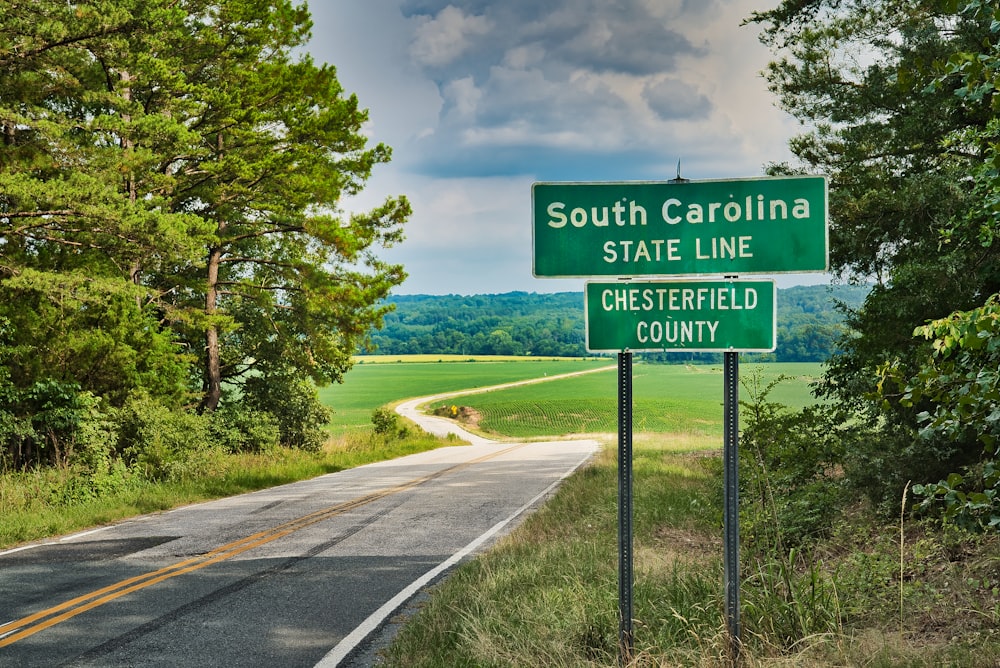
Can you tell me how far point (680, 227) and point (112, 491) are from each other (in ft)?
47.3

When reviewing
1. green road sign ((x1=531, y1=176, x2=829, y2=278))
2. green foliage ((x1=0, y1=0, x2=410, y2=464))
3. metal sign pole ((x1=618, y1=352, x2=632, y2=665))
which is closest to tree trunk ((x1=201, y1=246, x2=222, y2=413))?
green foliage ((x1=0, y1=0, x2=410, y2=464))

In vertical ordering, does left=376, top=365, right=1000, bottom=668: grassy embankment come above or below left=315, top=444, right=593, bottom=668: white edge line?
above

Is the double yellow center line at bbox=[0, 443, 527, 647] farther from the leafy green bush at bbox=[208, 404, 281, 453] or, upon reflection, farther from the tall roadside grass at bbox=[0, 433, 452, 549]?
the leafy green bush at bbox=[208, 404, 281, 453]

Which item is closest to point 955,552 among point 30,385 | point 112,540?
point 112,540

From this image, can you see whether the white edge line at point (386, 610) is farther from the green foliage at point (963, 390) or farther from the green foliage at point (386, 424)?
the green foliage at point (386, 424)

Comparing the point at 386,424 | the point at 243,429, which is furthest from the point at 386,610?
the point at 386,424

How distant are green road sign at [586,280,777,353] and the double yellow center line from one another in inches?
212

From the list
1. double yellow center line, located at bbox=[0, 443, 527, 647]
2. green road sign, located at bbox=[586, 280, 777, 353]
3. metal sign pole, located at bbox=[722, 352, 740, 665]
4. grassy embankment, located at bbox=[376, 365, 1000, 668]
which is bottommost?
double yellow center line, located at bbox=[0, 443, 527, 647]

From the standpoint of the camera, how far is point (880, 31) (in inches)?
488

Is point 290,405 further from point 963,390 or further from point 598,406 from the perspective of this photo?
point 598,406

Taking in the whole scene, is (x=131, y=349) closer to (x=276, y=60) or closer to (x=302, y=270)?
(x=302, y=270)

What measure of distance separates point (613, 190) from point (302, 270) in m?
22.3

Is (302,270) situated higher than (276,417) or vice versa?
(302,270)

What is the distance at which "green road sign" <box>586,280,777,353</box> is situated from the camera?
4.39 meters
